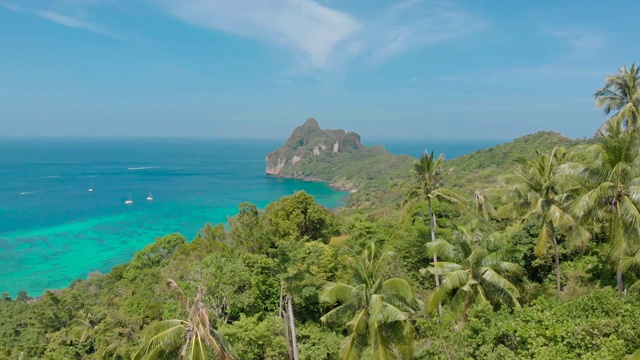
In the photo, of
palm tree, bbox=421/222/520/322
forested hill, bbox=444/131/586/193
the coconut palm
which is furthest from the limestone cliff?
palm tree, bbox=421/222/520/322

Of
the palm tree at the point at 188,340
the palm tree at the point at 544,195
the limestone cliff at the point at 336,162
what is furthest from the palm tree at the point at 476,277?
the limestone cliff at the point at 336,162

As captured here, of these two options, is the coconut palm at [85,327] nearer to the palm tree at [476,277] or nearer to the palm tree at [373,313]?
the palm tree at [373,313]

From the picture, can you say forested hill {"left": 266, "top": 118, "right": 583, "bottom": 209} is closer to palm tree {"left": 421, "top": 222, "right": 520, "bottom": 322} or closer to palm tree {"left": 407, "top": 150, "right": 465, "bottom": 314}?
palm tree {"left": 407, "top": 150, "right": 465, "bottom": 314}

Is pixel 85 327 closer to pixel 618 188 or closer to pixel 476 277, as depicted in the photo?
pixel 476 277

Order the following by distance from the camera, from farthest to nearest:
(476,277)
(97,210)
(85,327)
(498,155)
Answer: (498,155)
(97,210)
(85,327)
(476,277)

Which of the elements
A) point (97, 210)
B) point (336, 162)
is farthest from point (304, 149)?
point (97, 210)
